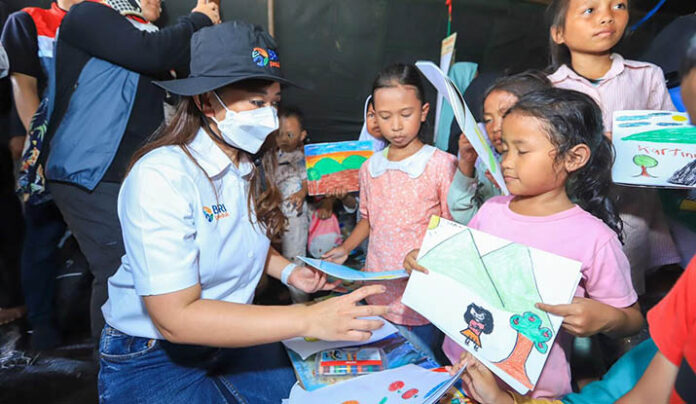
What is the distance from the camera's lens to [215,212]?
105cm

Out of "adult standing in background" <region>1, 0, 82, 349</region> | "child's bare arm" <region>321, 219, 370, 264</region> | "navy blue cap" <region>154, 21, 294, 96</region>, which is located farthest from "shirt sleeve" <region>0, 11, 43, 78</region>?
"child's bare arm" <region>321, 219, 370, 264</region>

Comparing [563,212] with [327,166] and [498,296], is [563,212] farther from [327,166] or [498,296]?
[327,166]

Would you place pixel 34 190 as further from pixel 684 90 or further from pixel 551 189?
pixel 684 90

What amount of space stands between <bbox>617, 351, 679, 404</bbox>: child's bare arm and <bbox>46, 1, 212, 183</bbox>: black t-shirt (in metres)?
1.78

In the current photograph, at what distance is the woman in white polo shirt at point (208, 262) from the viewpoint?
854 mm

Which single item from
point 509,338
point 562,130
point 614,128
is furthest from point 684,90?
point 509,338

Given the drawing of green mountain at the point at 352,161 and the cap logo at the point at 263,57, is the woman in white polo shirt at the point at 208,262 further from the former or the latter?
the drawing of green mountain at the point at 352,161

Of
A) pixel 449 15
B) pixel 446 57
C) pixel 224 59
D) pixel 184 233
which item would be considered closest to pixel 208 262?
pixel 184 233

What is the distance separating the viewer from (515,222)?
3.30ft

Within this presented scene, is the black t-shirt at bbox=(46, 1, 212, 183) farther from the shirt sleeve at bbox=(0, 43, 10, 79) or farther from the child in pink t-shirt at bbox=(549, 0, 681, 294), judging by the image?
the child in pink t-shirt at bbox=(549, 0, 681, 294)

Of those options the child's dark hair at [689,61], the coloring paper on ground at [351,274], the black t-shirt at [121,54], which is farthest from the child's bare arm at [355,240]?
the child's dark hair at [689,61]

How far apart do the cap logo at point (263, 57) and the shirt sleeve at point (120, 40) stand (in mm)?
709

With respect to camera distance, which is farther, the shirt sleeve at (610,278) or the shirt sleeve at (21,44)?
the shirt sleeve at (21,44)

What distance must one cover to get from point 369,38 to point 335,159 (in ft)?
4.50
